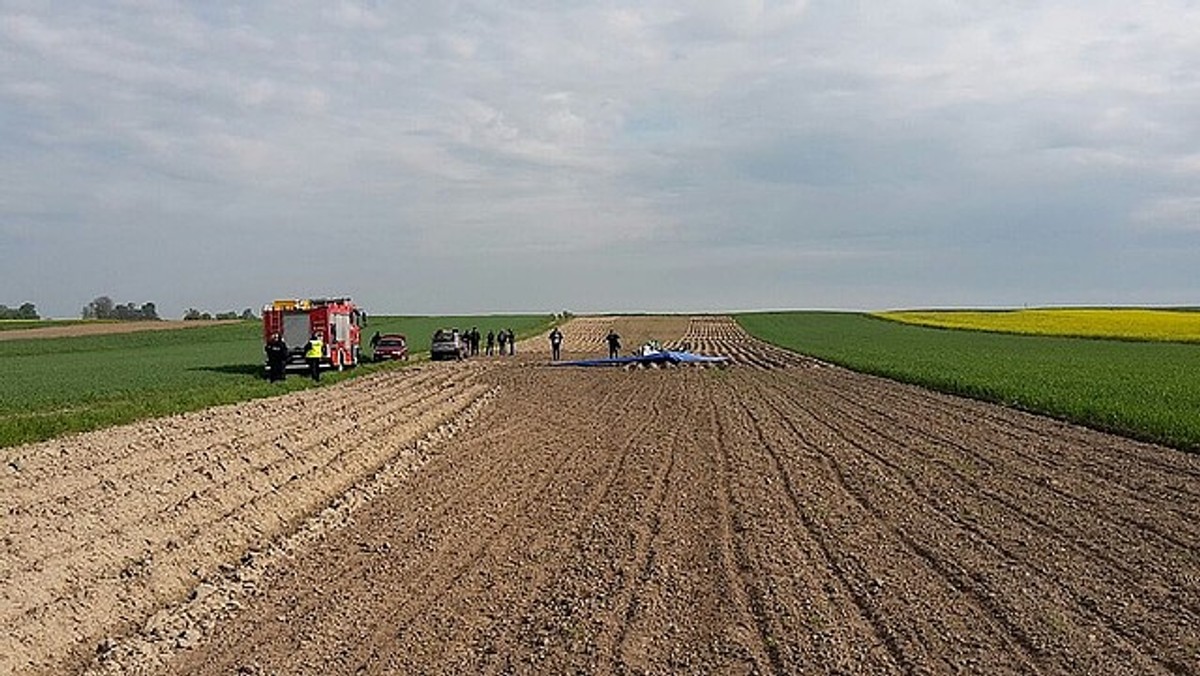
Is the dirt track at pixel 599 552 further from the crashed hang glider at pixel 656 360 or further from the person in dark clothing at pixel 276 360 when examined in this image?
the crashed hang glider at pixel 656 360

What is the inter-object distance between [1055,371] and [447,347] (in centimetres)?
2764

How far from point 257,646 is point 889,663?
4394 millimetres

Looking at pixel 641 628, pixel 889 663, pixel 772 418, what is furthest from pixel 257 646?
pixel 772 418

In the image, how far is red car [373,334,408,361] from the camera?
5594cm

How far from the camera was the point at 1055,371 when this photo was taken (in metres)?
39.0

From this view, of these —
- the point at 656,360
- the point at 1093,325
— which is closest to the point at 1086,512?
the point at 656,360

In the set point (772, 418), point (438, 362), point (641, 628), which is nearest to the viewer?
point (641, 628)

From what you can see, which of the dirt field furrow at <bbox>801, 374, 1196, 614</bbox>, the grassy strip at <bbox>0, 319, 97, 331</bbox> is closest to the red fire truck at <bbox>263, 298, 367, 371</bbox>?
the dirt field furrow at <bbox>801, 374, 1196, 614</bbox>

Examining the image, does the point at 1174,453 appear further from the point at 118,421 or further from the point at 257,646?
the point at 118,421

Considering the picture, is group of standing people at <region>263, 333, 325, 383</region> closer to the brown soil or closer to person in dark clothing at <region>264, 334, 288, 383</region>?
person in dark clothing at <region>264, 334, 288, 383</region>

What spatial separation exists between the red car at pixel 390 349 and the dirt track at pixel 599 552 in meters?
33.3

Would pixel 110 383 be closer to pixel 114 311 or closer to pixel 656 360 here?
pixel 656 360

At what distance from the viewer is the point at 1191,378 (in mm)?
34688

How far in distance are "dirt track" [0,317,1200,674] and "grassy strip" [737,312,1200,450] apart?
210 centimetres
